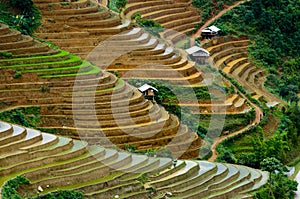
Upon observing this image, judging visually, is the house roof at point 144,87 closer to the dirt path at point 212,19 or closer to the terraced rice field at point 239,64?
the terraced rice field at point 239,64

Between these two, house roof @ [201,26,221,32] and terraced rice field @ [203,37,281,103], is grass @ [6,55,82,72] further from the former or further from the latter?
house roof @ [201,26,221,32]

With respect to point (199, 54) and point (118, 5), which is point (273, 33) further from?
point (118, 5)

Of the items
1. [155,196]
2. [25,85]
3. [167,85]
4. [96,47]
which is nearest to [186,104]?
[167,85]

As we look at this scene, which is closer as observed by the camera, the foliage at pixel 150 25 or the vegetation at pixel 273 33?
the foliage at pixel 150 25

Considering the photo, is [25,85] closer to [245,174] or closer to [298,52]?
[245,174]

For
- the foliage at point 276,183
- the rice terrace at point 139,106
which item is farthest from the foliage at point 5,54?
the foliage at point 276,183
